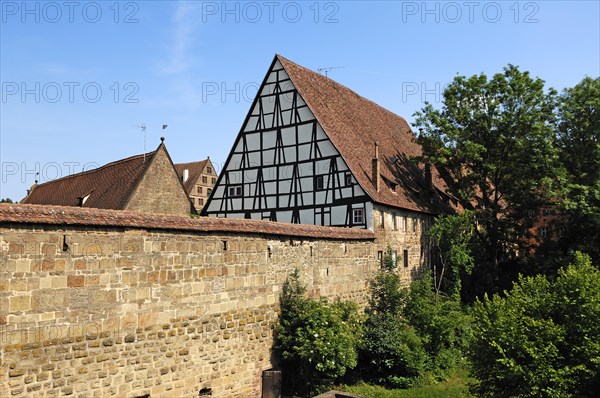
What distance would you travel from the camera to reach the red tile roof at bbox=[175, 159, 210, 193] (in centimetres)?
5278

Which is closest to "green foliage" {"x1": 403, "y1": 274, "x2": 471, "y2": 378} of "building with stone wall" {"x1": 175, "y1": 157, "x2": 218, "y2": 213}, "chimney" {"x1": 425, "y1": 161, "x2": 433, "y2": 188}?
"chimney" {"x1": 425, "y1": 161, "x2": 433, "y2": 188}

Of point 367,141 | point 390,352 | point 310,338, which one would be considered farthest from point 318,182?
point 310,338

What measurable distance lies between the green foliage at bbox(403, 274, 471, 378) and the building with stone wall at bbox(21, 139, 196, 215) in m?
12.2

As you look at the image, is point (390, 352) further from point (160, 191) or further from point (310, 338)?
point (160, 191)

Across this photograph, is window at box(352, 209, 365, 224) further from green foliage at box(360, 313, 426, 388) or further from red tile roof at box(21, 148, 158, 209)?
red tile roof at box(21, 148, 158, 209)

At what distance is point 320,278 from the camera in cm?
1741

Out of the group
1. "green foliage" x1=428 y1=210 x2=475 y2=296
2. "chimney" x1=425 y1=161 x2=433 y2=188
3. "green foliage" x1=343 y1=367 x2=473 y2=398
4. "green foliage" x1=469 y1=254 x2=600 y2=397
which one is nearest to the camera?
"green foliage" x1=469 y1=254 x2=600 y2=397

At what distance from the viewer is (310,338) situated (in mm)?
14875

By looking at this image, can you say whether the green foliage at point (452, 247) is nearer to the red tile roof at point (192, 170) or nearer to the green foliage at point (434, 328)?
the green foliage at point (434, 328)

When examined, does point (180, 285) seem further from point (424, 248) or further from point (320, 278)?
point (424, 248)

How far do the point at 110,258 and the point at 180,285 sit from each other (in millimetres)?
1946

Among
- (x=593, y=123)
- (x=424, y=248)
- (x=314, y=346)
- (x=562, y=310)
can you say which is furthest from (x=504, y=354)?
(x=593, y=123)

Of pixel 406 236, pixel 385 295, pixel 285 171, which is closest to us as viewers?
pixel 385 295

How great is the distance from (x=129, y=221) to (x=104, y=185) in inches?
661
